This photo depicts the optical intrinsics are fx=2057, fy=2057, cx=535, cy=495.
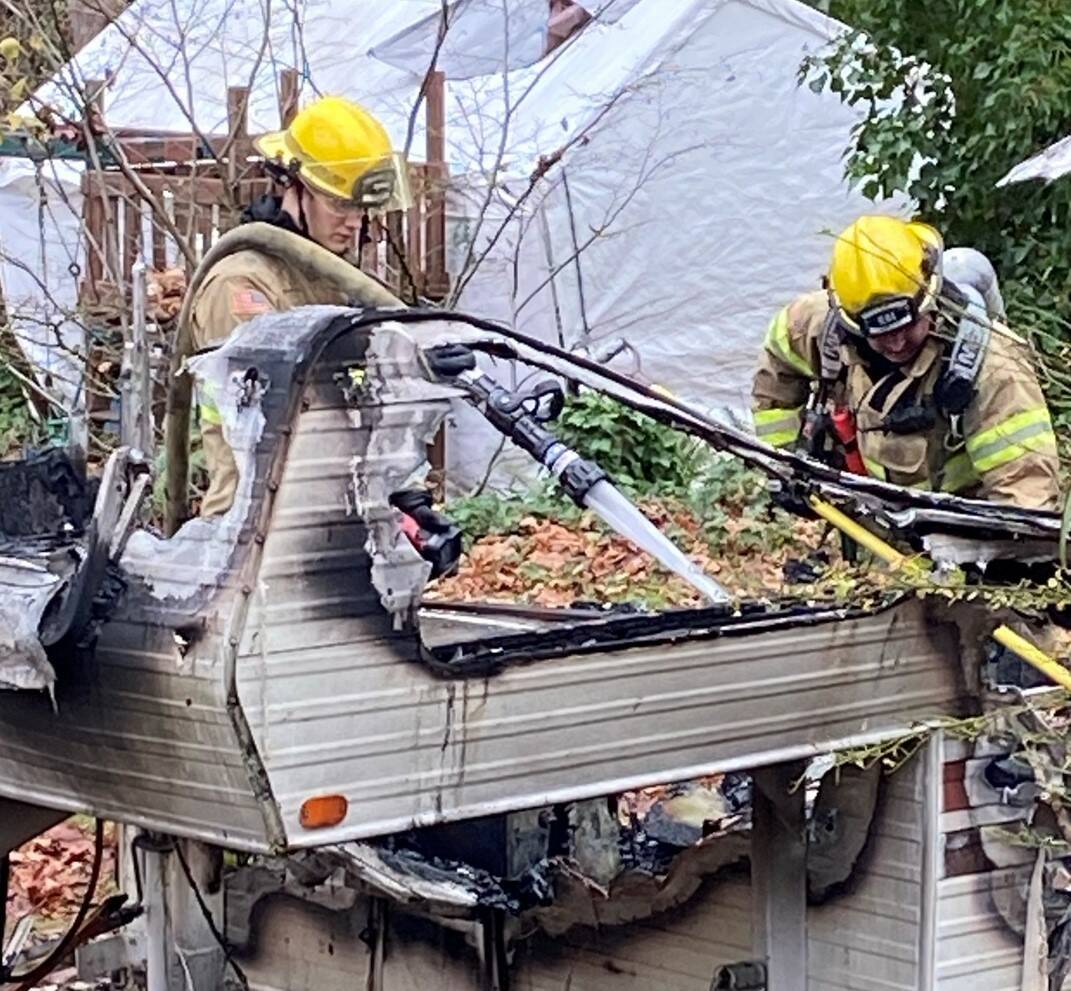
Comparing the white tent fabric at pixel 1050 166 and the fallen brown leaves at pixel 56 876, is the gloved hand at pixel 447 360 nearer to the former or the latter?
the white tent fabric at pixel 1050 166

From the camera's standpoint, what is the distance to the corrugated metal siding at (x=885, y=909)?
354cm

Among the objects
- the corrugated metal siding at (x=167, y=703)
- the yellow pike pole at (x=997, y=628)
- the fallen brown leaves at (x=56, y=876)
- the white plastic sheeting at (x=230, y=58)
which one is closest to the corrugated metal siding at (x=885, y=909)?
the yellow pike pole at (x=997, y=628)

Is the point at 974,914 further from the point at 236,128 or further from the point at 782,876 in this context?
the point at 236,128

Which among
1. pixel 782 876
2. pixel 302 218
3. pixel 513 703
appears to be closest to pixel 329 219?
pixel 302 218

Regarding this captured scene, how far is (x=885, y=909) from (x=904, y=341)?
7.49ft

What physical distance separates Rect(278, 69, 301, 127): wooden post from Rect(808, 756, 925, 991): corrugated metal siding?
7.36 m

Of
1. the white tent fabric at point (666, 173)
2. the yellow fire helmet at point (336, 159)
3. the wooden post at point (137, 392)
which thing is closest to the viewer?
the wooden post at point (137, 392)

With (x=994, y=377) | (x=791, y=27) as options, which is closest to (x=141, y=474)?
(x=994, y=377)

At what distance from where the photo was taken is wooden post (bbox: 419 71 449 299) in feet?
37.2

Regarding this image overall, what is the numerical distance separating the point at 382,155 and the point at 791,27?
29.6 ft

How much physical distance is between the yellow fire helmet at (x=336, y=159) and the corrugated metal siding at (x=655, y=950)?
5.92 ft

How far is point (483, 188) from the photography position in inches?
459

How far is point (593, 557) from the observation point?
10.5m

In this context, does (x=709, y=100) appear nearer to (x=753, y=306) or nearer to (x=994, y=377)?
(x=753, y=306)
